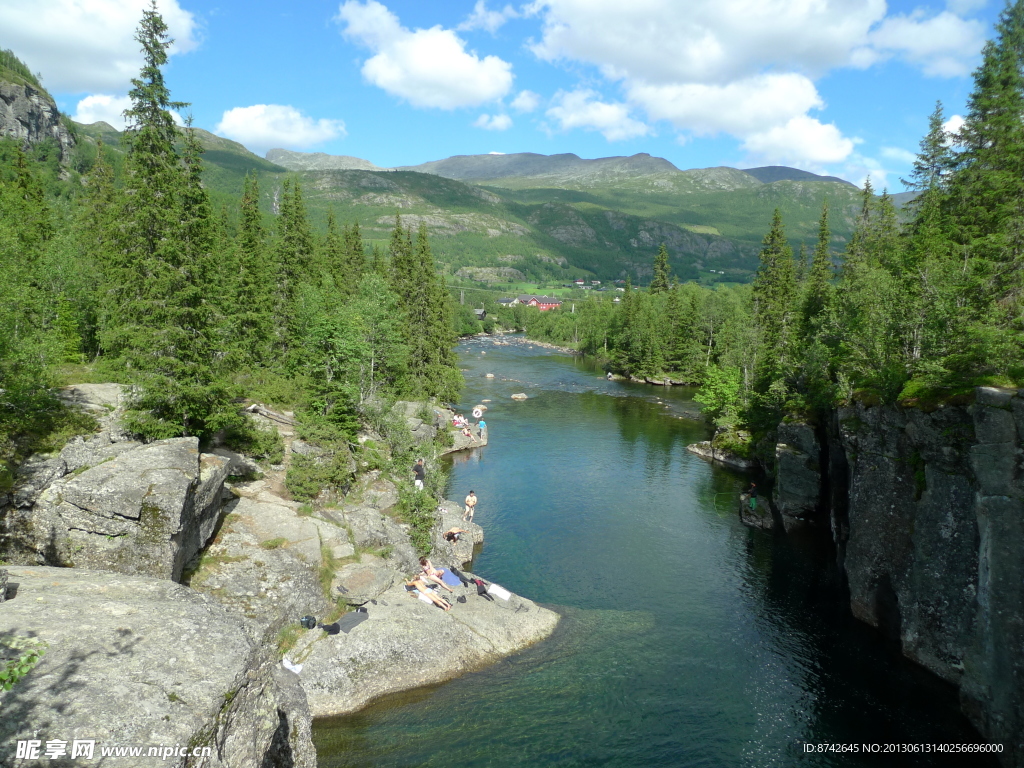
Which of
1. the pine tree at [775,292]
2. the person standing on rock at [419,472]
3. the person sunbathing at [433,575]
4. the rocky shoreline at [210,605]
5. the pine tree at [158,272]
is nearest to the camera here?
the rocky shoreline at [210,605]

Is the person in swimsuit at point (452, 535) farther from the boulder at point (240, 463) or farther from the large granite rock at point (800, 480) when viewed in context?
the large granite rock at point (800, 480)

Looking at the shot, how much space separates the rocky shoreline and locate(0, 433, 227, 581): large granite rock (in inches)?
1.8

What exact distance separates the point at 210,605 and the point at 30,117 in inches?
7585

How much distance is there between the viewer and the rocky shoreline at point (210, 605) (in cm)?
916

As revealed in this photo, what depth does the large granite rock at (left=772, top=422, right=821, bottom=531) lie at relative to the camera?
35.2 metres

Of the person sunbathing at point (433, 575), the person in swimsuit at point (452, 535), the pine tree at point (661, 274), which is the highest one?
the pine tree at point (661, 274)

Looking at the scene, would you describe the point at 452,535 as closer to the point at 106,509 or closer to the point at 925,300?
the point at 106,509

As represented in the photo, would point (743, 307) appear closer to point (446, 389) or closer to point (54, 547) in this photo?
point (446, 389)

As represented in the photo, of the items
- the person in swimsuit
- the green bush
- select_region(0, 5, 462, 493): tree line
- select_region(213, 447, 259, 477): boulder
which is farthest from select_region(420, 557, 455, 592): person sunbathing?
select_region(0, 5, 462, 493): tree line

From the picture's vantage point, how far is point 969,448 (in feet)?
63.4

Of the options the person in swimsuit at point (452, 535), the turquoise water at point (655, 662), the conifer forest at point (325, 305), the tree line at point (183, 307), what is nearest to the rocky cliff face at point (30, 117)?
the tree line at point (183, 307)

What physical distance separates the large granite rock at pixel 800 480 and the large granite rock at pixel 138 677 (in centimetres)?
3166

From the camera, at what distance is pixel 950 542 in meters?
20.4

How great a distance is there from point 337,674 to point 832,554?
26.9m
